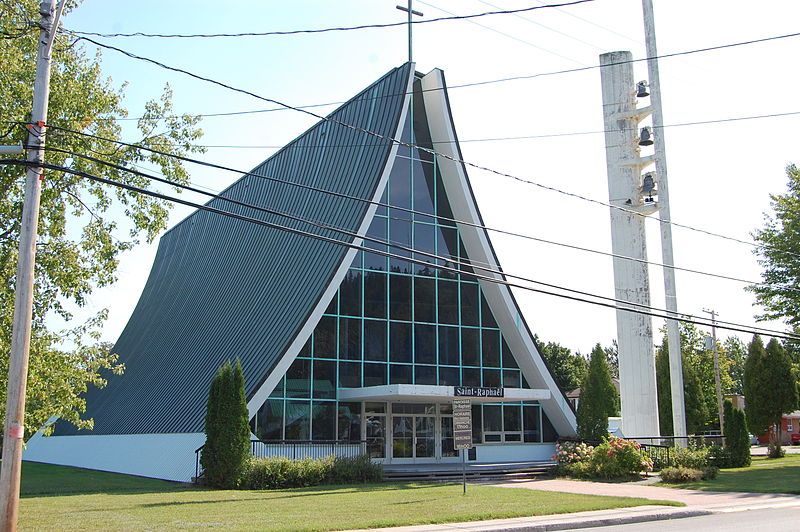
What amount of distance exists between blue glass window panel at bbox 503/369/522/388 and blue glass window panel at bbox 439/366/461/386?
86.2 inches

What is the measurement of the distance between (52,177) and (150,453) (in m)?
13.1

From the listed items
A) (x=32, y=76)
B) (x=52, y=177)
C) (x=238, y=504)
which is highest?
(x=32, y=76)

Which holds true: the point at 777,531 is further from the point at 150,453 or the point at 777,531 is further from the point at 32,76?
the point at 150,453

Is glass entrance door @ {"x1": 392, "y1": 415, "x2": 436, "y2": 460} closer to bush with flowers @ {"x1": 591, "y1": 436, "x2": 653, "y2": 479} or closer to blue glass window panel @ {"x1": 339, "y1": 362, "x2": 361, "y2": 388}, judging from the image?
blue glass window panel @ {"x1": 339, "y1": 362, "x2": 361, "y2": 388}

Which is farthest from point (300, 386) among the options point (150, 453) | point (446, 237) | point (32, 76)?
point (32, 76)

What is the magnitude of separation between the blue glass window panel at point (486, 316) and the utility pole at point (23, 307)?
21.1 meters

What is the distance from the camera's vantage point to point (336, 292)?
1083 inches

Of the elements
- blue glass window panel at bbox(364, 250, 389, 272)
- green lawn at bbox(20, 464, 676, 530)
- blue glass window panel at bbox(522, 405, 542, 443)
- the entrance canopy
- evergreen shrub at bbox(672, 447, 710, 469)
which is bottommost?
green lawn at bbox(20, 464, 676, 530)

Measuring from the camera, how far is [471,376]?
30359 millimetres

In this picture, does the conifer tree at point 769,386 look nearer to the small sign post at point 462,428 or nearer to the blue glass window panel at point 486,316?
the blue glass window panel at point 486,316

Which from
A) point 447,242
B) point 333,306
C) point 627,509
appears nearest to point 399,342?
point 333,306

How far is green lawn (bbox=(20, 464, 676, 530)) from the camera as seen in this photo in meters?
14.2

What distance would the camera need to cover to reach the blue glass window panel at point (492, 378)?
1203 inches

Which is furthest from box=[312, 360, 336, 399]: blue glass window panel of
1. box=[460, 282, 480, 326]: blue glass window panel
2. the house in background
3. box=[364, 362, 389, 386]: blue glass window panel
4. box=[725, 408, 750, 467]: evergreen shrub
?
box=[725, 408, 750, 467]: evergreen shrub
